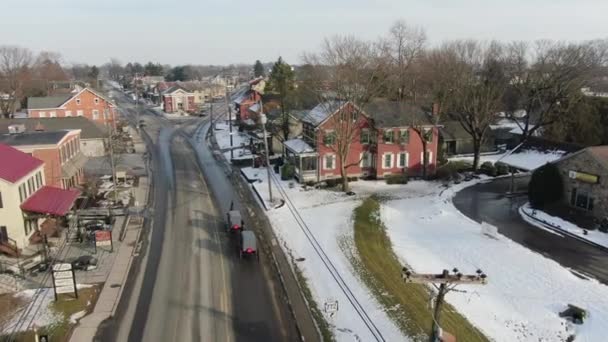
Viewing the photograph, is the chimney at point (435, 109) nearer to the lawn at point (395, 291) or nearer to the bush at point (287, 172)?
the bush at point (287, 172)

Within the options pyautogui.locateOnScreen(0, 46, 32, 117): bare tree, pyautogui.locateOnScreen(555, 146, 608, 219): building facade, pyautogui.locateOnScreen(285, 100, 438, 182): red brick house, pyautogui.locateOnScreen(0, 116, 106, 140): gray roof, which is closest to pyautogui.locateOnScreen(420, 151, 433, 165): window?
pyautogui.locateOnScreen(285, 100, 438, 182): red brick house

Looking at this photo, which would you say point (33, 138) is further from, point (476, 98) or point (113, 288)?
point (476, 98)

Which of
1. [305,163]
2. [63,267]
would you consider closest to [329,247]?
[63,267]

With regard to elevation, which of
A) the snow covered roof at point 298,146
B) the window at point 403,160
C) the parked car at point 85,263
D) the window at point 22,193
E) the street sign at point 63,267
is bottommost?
the parked car at point 85,263

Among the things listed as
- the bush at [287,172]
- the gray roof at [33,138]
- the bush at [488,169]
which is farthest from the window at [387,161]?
the gray roof at [33,138]

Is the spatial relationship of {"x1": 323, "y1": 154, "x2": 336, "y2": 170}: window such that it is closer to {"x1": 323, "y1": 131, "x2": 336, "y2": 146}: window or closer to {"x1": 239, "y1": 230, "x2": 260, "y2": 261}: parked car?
{"x1": 323, "y1": 131, "x2": 336, "y2": 146}: window

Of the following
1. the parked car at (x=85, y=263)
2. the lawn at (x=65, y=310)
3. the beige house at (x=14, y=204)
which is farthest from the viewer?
the beige house at (x=14, y=204)
